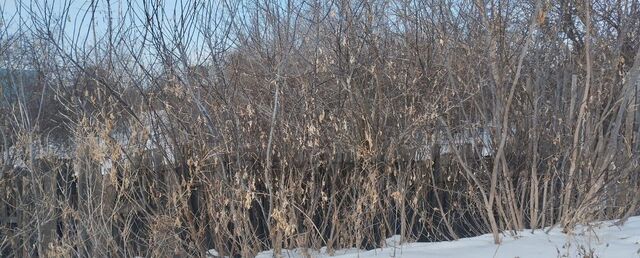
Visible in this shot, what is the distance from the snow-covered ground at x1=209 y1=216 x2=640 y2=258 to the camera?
5.30m

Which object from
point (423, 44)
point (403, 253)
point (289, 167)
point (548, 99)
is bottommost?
point (403, 253)

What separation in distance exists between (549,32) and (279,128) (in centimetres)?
275

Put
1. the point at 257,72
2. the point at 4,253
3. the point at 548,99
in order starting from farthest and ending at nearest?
1. the point at 548,99
2. the point at 257,72
3. the point at 4,253

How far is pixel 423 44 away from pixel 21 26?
11.7ft

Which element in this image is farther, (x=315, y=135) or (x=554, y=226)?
(x=554, y=226)

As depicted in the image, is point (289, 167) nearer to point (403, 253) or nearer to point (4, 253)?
point (403, 253)

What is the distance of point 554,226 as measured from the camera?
20.2 ft

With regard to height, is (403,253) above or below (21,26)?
below

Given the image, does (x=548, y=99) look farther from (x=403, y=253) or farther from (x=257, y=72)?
(x=257, y=72)

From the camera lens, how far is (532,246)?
219 inches

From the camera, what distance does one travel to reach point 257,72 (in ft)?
19.6

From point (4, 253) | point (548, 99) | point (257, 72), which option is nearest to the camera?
point (4, 253)

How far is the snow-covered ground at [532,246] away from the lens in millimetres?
5301

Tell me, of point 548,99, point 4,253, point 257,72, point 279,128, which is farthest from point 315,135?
point 4,253
